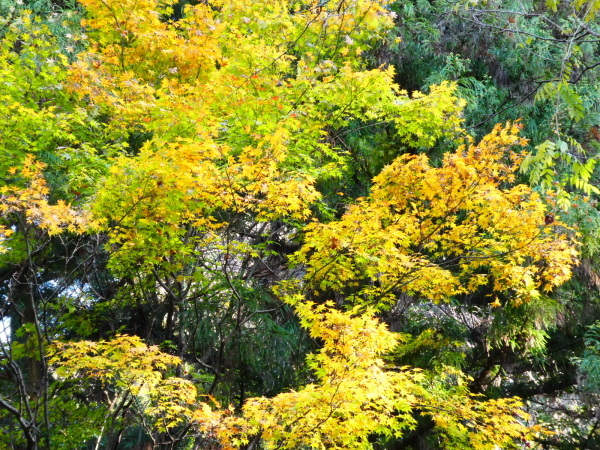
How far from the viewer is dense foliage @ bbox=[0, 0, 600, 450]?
15.7 ft

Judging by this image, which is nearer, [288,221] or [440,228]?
[440,228]

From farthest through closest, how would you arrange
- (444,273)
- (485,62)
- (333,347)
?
(485,62)
(444,273)
(333,347)

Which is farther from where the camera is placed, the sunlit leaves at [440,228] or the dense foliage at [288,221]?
the sunlit leaves at [440,228]

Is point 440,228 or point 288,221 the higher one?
point 440,228

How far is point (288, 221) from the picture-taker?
6.14 m

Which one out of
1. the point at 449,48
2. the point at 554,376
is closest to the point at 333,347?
the point at 449,48

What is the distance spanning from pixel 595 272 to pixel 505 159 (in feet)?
6.54

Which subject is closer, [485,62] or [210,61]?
[210,61]

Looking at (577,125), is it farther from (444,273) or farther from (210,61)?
(210,61)

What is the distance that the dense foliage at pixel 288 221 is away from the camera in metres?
4.79

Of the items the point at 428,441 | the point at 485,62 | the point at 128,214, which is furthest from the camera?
the point at 485,62

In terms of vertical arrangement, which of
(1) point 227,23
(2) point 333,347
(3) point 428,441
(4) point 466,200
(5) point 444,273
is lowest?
(3) point 428,441

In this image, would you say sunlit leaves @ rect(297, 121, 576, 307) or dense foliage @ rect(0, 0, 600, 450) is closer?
dense foliage @ rect(0, 0, 600, 450)

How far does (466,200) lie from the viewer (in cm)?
562
